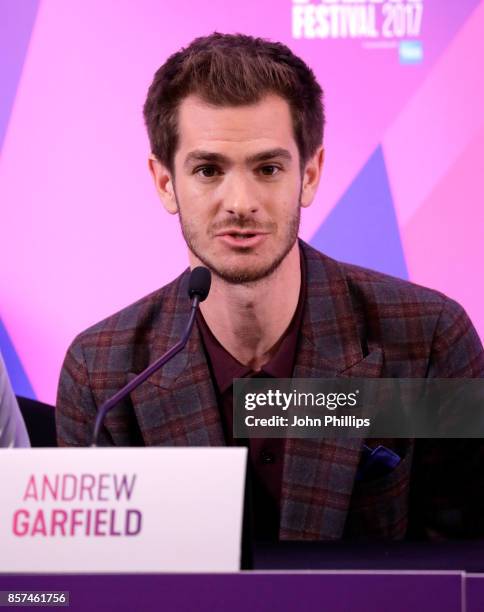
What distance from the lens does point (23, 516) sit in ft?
4.07

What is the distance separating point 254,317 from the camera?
87.2 inches

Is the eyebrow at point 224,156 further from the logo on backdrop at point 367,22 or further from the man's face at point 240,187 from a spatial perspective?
the logo on backdrop at point 367,22

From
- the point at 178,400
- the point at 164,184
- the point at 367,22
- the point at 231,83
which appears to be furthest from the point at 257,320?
the point at 367,22

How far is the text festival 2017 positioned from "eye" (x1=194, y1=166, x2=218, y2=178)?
1.03m

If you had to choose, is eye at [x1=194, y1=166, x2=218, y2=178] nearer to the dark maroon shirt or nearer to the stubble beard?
the stubble beard

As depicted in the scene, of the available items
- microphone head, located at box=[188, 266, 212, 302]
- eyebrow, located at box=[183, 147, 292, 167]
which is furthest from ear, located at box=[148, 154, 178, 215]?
microphone head, located at box=[188, 266, 212, 302]

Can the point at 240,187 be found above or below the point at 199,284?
above

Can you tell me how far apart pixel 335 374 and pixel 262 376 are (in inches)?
6.8

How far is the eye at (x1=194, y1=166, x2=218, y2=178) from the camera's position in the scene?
7.02 feet

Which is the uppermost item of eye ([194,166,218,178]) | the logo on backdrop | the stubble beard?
the logo on backdrop

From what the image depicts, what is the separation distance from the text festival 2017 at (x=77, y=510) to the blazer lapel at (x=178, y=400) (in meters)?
0.80
